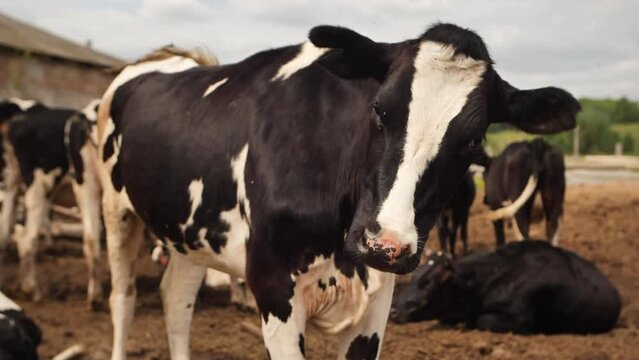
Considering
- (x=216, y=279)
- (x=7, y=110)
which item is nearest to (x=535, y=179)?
(x=216, y=279)

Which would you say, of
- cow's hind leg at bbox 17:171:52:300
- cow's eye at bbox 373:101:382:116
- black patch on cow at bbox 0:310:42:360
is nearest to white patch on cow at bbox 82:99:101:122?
cow's hind leg at bbox 17:171:52:300

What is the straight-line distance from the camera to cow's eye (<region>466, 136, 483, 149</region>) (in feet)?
8.52

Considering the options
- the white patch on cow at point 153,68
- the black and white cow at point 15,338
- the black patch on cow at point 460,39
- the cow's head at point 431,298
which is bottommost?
the cow's head at point 431,298

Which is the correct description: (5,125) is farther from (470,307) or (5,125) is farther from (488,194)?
(488,194)

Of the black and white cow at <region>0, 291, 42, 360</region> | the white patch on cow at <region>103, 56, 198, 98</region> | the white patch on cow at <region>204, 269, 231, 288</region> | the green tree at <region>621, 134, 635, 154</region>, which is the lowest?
the green tree at <region>621, 134, 635, 154</region>

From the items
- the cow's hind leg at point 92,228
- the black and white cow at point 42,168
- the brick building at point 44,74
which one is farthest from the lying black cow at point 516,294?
the brick building at point 44,74

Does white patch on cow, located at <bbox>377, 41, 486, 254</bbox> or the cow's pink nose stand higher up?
white patch on cow, located at <bbox>377, 41, 486, 254</bbox>

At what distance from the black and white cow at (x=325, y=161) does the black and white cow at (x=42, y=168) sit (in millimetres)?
3297

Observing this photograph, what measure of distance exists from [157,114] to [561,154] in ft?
24.7

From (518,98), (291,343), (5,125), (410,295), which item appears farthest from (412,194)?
(5,125)

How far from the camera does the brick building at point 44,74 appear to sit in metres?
16.3

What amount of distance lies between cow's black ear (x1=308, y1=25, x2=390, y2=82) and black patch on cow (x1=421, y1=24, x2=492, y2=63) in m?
0.20

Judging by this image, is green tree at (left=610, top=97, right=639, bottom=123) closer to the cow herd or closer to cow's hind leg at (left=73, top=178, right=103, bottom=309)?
cow's hind leg at (left=73, top=178, right=103, bottom=309)

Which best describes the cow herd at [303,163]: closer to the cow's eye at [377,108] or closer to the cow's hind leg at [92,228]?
the cow's eye at [377,108]
